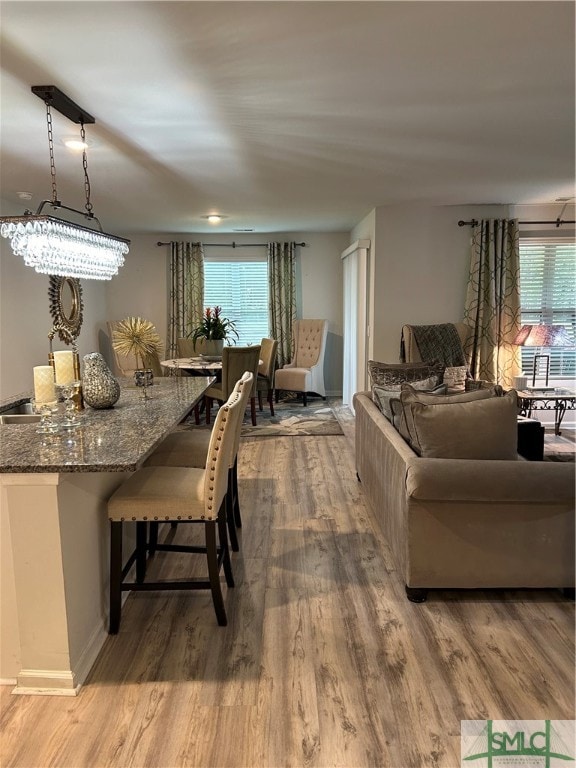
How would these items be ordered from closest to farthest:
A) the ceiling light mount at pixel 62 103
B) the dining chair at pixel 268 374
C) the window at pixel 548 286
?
the ceiling light mount at pixel 62 103 < the window at pixel 548 286 < the dining chair at pixel 268 374

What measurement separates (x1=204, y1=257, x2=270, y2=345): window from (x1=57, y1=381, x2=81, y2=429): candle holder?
17.1ft

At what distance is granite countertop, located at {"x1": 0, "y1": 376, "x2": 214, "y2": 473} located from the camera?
171 centimetres

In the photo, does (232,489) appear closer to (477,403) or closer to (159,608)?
(159,608)

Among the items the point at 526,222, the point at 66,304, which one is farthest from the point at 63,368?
the point at 526,222

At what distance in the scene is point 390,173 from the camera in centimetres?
394

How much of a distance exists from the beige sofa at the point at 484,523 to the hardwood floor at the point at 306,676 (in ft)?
0.47

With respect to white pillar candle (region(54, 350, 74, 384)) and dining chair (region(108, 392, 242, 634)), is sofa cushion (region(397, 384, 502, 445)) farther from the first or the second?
white pillar candle (region(54, 350, 74, 384))

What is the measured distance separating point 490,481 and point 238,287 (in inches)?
233

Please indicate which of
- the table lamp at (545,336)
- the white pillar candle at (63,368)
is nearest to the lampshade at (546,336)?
the table lamp at (545,336)

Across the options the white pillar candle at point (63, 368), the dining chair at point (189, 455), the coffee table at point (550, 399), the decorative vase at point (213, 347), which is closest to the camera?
the white pillar candle at point (63, 368)

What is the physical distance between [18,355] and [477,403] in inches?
193

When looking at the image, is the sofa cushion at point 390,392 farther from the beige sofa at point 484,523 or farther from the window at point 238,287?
the window at point 238,287

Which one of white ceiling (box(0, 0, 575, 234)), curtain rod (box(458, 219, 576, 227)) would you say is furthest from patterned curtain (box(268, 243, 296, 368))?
white ceiling (box(0, 0, 575, 234))

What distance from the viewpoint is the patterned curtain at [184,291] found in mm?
7367
